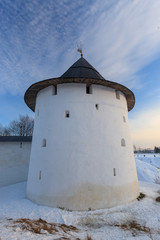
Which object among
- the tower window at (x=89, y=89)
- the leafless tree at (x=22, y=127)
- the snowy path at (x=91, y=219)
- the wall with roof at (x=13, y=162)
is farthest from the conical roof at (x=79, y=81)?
the leafless tree at (x=22, y=127)

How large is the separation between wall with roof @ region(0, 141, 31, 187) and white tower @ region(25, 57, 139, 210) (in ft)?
14.9

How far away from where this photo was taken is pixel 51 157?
7445mm

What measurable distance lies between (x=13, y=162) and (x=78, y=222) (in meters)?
8.53

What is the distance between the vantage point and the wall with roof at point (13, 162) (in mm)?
11617

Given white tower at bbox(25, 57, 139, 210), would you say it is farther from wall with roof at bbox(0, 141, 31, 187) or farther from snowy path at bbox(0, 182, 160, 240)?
wall with roof at bbox(0, 141, 31, 187)

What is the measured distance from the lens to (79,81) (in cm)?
820

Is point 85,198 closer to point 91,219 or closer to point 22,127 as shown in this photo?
point 91,219

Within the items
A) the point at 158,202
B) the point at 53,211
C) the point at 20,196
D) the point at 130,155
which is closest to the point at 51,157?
the point at 53,211

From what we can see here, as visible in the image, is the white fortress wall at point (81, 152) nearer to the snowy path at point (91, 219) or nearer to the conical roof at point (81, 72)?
the snowy path at point (91, 219)

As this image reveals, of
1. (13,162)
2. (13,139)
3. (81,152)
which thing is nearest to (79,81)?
(81,152)

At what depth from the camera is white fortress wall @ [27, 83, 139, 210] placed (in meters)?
6.94

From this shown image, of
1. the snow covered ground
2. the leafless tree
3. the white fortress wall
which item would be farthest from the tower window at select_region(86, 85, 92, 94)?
the leafless tree

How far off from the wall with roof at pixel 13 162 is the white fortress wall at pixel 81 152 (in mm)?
4582

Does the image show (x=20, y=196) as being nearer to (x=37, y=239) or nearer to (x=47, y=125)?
(x=47, y=125)
